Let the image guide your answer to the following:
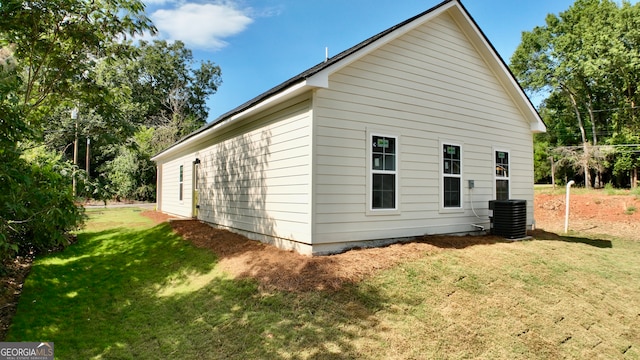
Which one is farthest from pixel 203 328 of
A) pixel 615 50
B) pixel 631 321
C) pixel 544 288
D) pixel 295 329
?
pixel 615 50

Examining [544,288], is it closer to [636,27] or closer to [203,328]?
[203,328]

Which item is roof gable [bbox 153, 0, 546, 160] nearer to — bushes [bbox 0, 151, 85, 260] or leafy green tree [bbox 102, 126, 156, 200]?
bushes [bbox 0, 151, 85, 260]

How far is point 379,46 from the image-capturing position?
6.81 m

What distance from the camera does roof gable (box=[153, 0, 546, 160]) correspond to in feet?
19.6

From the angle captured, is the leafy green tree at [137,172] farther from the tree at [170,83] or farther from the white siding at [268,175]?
the white siding at [268,175]

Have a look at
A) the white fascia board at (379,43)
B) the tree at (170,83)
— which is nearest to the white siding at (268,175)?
the white fascia board at (379,43)

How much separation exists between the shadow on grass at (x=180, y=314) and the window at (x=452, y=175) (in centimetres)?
433

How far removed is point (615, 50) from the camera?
24.6 meters

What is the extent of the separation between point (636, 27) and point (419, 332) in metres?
32.5

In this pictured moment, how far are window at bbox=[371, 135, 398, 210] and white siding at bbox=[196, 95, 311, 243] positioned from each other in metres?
1.51

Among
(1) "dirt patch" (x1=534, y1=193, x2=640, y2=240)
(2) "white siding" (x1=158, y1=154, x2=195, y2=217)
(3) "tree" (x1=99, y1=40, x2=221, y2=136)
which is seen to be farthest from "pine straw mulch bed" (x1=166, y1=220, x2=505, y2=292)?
(3) "tree" (x1=99, y1=40, x2=221, y2=136)

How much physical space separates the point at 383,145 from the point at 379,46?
78.8 inches

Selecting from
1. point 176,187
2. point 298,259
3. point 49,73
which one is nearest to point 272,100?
point 298,259

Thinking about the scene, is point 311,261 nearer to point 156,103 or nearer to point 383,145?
point 383,145
